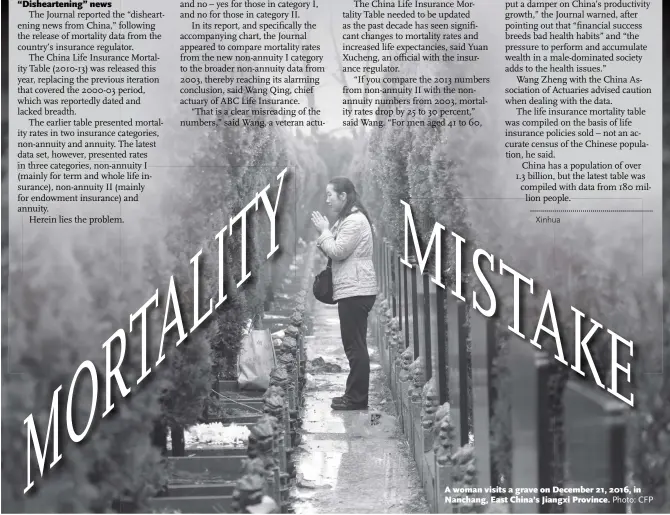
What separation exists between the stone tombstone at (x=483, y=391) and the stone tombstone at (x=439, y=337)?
658 millimetres

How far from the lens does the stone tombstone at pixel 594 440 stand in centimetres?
302

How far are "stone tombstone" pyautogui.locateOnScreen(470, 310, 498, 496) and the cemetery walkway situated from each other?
89cm

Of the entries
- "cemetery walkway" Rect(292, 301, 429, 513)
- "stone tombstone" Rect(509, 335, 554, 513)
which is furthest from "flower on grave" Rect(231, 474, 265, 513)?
"stone tombstone" Rect(509, 335, 554, 513)

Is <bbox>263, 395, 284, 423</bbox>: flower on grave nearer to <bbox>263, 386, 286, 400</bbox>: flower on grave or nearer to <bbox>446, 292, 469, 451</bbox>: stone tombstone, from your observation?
<bbox>263, 386, 286, 400</bbox>: flower on grave

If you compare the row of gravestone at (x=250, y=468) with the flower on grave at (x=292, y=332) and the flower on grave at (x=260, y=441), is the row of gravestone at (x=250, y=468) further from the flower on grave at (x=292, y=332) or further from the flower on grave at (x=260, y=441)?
the flower on grave at (x=292, y=332)

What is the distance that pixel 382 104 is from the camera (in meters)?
4.82

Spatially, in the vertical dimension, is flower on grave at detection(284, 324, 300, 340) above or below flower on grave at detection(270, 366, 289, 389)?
above

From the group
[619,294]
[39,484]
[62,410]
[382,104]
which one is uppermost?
[382,104]

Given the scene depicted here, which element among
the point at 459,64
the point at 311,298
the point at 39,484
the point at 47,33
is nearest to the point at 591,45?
the point at 459,64

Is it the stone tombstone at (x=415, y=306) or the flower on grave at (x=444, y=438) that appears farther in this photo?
the stone tombstone at (x=415, y=306)

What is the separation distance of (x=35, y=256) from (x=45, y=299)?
23 cm

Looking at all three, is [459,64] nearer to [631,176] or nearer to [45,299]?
[631,176]

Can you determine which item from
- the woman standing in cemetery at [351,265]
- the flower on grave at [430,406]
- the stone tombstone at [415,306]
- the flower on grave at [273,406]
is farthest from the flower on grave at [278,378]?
the stone tombstone at [415,306]

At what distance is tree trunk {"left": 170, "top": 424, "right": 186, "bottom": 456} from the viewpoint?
4828 millimetres
